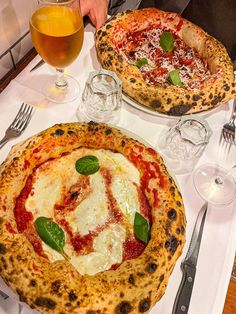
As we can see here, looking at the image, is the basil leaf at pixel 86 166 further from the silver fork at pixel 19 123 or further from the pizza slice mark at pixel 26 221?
the silver fork at pixel 19 123

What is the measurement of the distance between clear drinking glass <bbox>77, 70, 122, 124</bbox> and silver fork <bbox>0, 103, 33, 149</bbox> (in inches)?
7.0

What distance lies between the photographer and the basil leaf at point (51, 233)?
0.92m

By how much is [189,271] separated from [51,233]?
1.28 ft

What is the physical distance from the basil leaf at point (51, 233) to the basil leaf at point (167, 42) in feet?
3.11

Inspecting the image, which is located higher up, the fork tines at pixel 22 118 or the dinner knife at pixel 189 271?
the fork tines at pixel 22 118

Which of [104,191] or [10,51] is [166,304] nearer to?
[104,191]

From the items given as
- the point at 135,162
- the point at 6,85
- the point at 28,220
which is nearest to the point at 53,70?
the point at 6,85

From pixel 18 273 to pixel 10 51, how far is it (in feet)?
3.14

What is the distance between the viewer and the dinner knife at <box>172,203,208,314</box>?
3.16ft

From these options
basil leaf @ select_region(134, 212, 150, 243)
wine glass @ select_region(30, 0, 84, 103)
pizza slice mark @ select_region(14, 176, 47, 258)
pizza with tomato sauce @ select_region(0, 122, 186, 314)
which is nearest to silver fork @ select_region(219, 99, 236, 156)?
pizza with tomato sauce @ select_region(0, 122, 186, 314)

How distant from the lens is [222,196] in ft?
3.92

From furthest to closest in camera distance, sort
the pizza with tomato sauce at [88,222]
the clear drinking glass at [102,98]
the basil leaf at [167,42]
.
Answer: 1. the basil leaf at [167,42]
2. the clear drinking glass at [102,98]
3. the pizza with tomato sauce at [88,222]

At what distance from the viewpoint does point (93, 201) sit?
40.5 inches

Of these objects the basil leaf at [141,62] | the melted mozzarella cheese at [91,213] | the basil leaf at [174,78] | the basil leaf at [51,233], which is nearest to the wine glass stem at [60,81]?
the basil leaf at [141,62]
